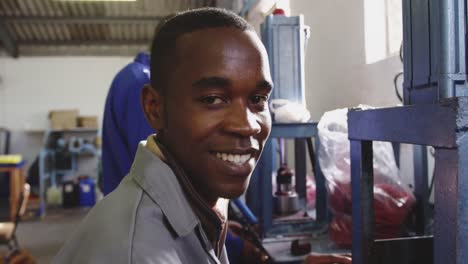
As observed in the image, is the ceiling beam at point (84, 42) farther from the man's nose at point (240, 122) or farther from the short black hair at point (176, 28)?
the man's nose at point (240, 122)

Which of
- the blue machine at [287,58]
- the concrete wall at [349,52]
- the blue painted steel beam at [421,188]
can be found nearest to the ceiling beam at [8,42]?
the blue machine at [287,58]

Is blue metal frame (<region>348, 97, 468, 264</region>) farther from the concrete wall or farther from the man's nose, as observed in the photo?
the concrete wall

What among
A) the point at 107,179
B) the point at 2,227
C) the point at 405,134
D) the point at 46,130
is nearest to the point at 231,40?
the point at 405,134

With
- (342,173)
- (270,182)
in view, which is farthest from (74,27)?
(342,173)

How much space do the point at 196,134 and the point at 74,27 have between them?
668cm

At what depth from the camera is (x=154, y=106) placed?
75 centimetres

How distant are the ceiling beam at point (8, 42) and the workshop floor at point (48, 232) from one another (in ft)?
9.15

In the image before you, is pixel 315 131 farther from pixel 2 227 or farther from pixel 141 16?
pixel 141 16

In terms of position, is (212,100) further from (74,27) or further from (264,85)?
(74,27)

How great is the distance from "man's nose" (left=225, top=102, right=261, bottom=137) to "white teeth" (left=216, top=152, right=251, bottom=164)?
39mm

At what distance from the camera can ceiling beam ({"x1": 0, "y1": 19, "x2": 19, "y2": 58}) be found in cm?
630

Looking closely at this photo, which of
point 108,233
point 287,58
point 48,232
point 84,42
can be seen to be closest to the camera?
point 108,233

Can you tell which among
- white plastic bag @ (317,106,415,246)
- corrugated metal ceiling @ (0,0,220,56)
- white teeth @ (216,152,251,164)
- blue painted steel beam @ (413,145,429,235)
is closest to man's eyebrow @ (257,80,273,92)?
white teeth @ (216,152,251,164)

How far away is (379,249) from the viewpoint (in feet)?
3.00
